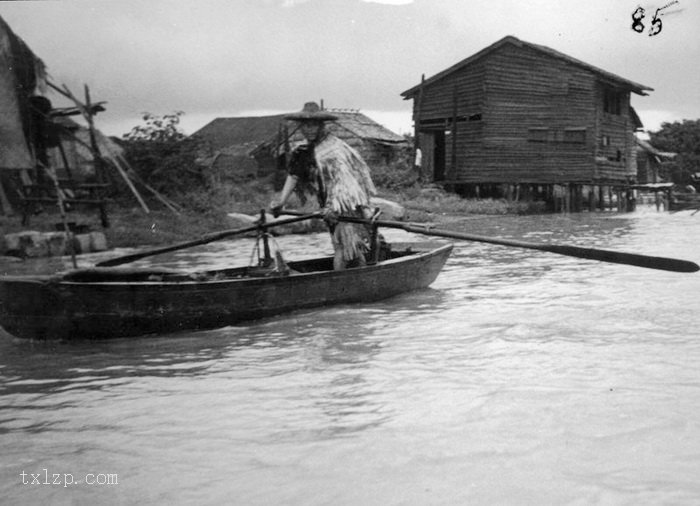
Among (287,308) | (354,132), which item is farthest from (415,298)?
(354,132)

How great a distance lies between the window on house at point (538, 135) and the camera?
2294cm

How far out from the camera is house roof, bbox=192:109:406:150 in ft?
96.6

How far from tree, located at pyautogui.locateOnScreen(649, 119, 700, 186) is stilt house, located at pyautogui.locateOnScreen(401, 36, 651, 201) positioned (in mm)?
8574

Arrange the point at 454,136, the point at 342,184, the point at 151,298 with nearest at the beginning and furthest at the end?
the point at 151,298
the point at 342,184
the point at 454,136

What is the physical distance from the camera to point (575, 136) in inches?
899

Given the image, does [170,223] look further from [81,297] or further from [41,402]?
[41,402]

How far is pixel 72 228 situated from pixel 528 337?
8945 mm

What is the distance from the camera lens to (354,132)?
1145 inches

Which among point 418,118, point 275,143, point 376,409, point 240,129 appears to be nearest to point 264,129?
point 240,129

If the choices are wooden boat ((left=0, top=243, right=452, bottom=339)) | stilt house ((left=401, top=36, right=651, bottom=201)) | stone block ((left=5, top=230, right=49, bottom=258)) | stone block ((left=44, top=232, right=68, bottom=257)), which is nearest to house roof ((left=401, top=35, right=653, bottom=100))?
stilt house ((left=401, top=36, right=651, bottom=201))

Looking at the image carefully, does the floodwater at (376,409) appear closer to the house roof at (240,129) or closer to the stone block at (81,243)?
the stone block at (81,243)

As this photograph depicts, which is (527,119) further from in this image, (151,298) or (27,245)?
(151,298)

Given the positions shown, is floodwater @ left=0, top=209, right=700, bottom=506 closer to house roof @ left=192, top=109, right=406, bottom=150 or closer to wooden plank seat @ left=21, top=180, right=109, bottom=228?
wooden plank seat @ left=21, top=180, right=109, bottom=228

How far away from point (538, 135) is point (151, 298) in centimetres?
1908
